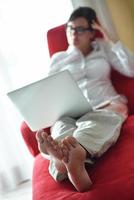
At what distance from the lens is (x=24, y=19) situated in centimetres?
230

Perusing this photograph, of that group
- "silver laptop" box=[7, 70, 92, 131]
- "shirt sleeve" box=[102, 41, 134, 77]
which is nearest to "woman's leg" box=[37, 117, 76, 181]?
"silver laptop" box=[7, 70, 92, 131]

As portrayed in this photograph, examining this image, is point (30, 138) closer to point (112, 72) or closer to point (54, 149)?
point (54, 149)

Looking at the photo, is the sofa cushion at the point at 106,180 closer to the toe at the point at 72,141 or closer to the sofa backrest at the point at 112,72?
the toe at the point at 72,141

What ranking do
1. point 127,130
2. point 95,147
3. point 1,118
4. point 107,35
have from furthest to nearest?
point 1,118 → point 107,35 → point 127,130 → point 95,147

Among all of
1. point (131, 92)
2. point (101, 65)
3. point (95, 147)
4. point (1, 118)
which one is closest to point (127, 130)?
point (95, 147)

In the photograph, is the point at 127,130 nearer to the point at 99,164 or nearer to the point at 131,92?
the point at 99,164

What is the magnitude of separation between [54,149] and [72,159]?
80 mm

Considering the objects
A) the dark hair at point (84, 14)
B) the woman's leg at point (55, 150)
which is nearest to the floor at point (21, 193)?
the woman's leg at point (55, 150)

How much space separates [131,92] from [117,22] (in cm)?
67

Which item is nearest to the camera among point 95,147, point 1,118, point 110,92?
point 95,147

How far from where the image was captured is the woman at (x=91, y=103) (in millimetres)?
1213

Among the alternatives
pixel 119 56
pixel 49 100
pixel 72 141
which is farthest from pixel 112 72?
pixel 72 141

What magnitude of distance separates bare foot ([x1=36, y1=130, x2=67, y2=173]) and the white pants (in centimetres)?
4

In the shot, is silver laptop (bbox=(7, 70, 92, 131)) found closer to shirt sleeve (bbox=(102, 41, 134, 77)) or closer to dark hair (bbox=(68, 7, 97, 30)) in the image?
shirt sleeve (bbox=(102, 41, 134, 77))
